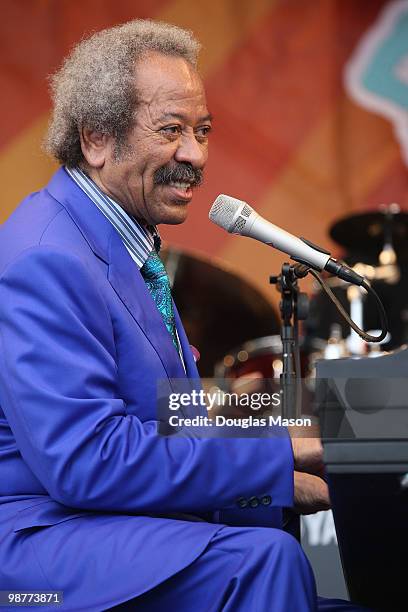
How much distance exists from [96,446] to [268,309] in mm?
3805

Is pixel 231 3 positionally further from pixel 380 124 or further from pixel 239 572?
pixel 239 572

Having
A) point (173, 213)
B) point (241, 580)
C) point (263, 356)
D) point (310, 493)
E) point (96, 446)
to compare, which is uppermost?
point (173, 213)

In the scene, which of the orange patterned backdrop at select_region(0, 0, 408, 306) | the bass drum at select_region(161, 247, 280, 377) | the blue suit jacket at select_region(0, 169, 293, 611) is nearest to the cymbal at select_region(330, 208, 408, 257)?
the orange patterned backdrop at select_region(0, 0, 408, 306)

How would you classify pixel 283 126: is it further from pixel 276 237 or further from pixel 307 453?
pixel 307 453

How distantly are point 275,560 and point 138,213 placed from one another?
926 mm

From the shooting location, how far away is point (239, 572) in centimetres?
163

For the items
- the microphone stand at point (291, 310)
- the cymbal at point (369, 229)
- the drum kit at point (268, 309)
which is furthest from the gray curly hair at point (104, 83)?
the cymbal at point (369, 229)

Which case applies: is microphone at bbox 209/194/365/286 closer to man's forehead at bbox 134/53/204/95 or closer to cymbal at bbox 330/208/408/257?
man's forehead at bbox 134/53/204/95

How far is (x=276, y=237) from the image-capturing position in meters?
1.97

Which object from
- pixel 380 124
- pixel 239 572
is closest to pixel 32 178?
pixel 380 124

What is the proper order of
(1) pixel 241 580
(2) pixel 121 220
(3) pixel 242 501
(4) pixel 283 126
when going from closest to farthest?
(1) pixel 241 580 < (3) pixel 242 501 < (2) pixel 121 220 < (4) pixel 283 126

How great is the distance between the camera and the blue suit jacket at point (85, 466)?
1678 mm

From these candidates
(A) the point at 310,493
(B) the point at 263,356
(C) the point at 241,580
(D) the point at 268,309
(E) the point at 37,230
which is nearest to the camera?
(C) the point at 241,580

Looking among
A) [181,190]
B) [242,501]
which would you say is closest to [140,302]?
[181,190]
